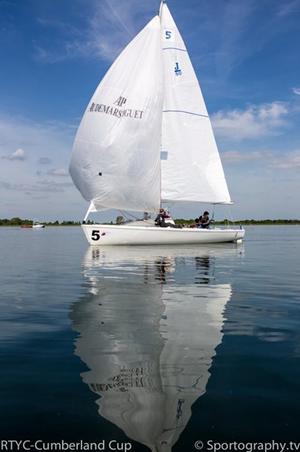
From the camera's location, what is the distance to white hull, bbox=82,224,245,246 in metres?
32.0

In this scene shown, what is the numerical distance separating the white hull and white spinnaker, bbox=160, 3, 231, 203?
3599 mm

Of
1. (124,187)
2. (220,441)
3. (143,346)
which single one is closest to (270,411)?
(220,441)

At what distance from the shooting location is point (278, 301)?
36.9 ft

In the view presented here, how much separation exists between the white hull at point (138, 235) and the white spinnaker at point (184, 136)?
360 centimetres

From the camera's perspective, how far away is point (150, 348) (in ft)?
23.2

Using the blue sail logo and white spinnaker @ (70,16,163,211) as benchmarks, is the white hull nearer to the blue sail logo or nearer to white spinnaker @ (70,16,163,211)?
white spinnaker @ (70,16,163,211)

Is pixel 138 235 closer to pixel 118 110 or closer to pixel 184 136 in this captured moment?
pixel 118 110

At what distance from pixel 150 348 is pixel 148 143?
2776cm

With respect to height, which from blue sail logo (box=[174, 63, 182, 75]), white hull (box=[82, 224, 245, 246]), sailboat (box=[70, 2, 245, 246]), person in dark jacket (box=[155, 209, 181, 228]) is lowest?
white hull (box=[82, 224, 245, 246])

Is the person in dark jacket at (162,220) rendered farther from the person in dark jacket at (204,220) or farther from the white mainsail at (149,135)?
the person in dark jacket at (204,220)

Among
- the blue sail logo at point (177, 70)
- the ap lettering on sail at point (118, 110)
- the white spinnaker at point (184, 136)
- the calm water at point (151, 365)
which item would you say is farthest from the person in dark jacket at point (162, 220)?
the calm water at point (151, 365)

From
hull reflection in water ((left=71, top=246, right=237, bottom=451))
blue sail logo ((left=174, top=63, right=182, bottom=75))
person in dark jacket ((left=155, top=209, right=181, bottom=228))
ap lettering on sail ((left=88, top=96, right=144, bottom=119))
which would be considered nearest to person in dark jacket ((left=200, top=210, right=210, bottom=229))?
person in dark jacket ((left=155, top=209, right=181, bottom=228))

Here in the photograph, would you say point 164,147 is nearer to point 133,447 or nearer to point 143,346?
point 143,346

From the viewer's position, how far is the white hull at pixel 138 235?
105 feet
